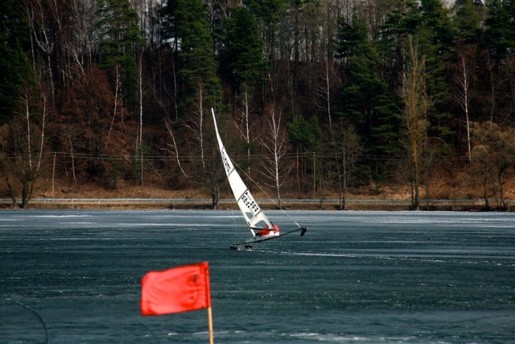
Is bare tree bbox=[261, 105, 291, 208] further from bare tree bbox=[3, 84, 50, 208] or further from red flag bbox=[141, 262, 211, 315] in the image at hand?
red flag bbox=[141, 262, 211, 315]

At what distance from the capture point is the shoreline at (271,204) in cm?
6738

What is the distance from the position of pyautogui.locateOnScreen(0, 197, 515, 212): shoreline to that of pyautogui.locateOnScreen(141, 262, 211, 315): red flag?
183ft

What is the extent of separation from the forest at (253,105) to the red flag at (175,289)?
57108 mm

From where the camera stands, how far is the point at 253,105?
305 ft

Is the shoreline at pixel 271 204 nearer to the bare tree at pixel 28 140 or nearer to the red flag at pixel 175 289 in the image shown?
the bare tree at pixel 28 140

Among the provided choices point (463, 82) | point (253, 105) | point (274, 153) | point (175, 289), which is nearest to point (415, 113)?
point (274, 153)

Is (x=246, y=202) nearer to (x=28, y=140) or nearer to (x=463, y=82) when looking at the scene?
(x=28, y=140)

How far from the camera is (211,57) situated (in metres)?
85.1

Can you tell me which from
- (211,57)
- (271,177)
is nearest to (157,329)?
(271,177)

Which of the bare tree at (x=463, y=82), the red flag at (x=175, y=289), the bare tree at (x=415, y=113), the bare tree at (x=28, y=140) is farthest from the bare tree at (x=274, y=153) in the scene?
the red flag at (x=175, y=289)

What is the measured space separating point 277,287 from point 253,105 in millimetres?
71991

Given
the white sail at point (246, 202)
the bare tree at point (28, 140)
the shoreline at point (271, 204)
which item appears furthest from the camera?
the bare tree at point (28, 140)

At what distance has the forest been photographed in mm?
73750

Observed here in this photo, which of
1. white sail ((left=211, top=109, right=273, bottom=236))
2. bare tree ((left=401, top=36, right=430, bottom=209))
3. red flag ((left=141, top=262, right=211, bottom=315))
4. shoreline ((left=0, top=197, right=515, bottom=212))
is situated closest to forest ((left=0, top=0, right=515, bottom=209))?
bare tree ((left=401, top=36, right=430, bottom=209))
